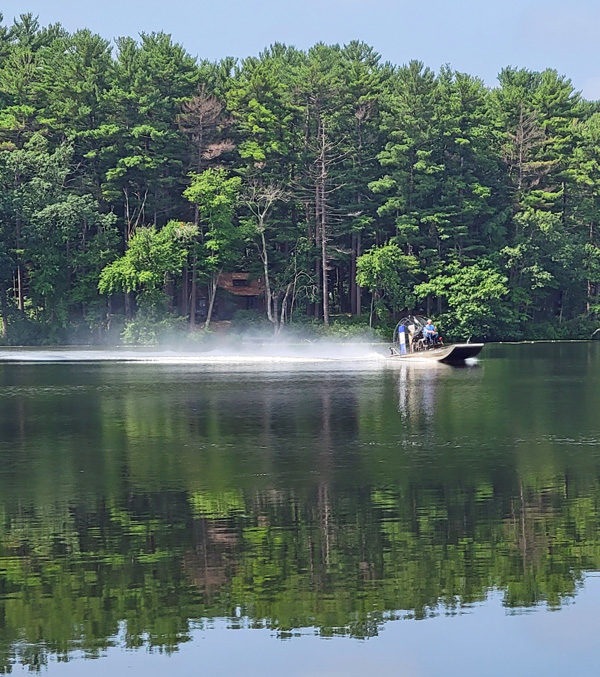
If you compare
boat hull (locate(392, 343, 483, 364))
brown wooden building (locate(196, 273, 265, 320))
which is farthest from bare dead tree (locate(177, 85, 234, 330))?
Answer: boat hull (locate(392, 343, 483, 364))

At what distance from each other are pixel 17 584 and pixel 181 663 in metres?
3.05

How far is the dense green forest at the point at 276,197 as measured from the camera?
80.2 m

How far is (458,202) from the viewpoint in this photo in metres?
88.3

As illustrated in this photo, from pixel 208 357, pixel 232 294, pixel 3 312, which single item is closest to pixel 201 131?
pixel 232 294

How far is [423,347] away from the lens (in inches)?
2272

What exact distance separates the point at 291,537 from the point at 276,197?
68117 mm

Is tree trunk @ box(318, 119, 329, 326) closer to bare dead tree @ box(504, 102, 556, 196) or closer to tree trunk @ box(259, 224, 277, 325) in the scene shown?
tree trunk @ box(259, 224, 277, 325)

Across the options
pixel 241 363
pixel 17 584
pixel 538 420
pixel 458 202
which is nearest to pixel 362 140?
pixel 458 202

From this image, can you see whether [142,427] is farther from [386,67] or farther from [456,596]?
[386,67]

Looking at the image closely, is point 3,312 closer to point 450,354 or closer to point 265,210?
point 265,210

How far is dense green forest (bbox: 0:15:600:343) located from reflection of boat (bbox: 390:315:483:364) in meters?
24.0

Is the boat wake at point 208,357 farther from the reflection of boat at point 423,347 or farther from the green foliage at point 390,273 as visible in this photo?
the green foliage at point 390,273

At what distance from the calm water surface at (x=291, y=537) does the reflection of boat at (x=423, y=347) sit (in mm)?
23863

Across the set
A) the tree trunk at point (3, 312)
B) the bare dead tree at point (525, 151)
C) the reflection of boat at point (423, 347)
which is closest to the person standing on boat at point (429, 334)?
the reflection of boat at point (423, 347)
